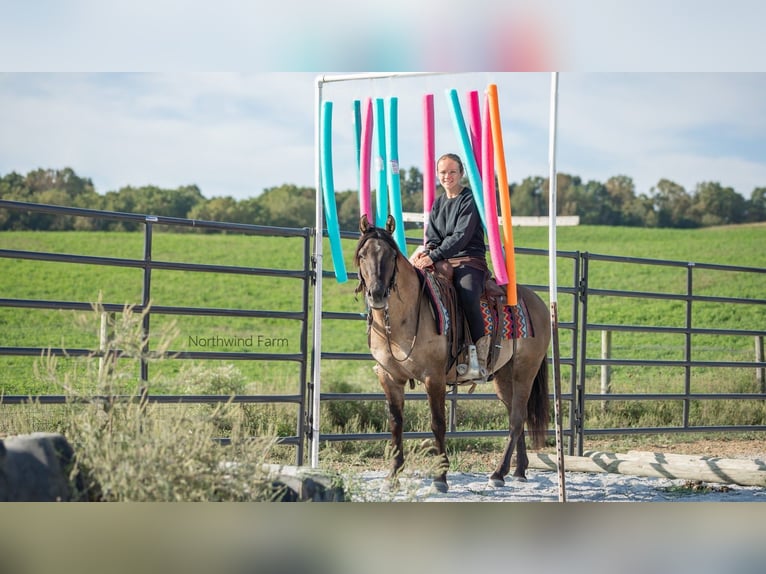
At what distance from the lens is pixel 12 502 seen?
152 inches

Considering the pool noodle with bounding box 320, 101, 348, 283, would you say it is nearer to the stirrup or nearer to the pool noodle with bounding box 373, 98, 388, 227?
the pool noodle with bounding box 373, 98, 388, 227

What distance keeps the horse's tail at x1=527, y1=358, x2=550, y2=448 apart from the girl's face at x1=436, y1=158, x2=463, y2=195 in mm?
1704

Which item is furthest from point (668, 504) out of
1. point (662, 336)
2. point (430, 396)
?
point (662, 336)

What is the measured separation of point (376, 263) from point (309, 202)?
69.3 ft

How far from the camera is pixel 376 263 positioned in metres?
5.20

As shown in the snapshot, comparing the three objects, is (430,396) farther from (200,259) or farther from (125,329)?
(200,259)

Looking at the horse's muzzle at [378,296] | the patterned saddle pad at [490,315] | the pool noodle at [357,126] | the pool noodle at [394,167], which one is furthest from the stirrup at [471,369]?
the pool noodle at [357,126]

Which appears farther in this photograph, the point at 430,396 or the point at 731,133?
the point at 731,133

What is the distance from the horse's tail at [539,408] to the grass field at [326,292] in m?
5.40

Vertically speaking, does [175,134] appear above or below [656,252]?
above

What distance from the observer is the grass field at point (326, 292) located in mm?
16750

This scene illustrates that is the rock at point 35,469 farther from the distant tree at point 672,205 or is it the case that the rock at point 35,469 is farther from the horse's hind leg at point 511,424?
the distant tree at point 672,205

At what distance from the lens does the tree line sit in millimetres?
25844

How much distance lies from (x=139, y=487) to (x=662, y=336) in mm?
17782
